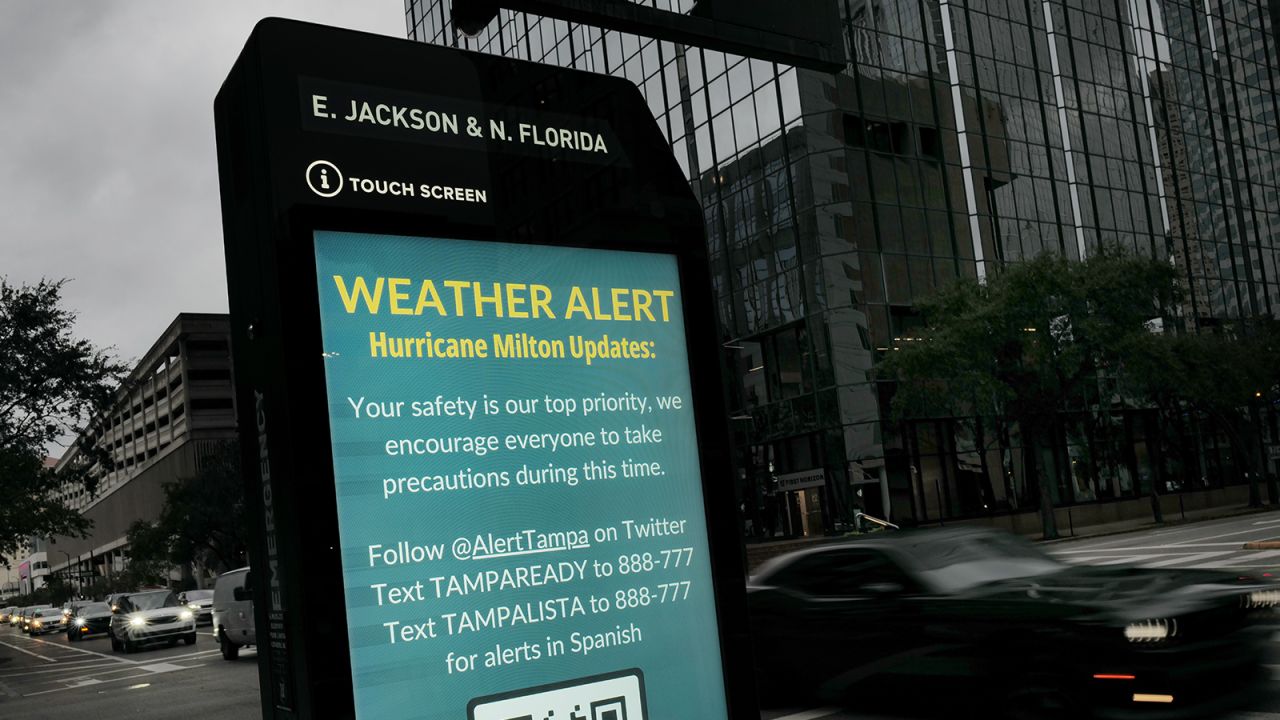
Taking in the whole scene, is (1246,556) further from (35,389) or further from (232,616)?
(35,389)

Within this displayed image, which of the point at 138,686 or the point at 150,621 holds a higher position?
the point at 150,621

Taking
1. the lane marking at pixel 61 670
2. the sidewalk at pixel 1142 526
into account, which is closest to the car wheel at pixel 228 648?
the lane marking at pixel 61 670

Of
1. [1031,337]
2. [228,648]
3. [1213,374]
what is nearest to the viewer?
[228,648]

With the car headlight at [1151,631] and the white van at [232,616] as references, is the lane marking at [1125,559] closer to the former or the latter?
the car headlight at [1151,631]

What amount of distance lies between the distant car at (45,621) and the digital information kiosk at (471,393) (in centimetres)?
7115

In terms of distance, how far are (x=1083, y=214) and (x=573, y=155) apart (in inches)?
1869

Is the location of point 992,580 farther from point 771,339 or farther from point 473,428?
point 771,339

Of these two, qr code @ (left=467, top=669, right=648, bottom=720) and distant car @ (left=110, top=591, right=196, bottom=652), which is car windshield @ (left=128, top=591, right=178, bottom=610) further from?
qr code @ (left=467, top=669, right=648, bottom=720)

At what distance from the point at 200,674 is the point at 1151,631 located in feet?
57.1

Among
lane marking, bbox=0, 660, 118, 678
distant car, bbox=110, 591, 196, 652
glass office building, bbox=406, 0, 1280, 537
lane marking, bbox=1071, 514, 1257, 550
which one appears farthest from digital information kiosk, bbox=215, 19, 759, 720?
glass office building, bbox=406, 0, 1280, 537

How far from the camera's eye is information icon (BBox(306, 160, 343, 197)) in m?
2.61

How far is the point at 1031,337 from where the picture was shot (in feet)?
107

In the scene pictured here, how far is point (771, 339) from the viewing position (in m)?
41.5

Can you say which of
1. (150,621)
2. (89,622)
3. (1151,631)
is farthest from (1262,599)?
(89,622)
